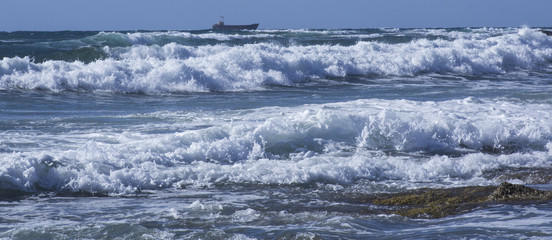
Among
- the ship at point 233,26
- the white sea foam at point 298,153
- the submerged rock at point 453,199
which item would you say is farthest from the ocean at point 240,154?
the ship at point 233,26

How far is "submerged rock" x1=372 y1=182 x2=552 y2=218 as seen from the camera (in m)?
6.29

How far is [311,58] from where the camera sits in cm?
2384

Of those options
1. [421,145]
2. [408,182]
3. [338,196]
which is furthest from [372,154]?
[338,196]

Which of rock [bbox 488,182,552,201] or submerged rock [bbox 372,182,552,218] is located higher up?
rock [bbox 488,182,552,201]

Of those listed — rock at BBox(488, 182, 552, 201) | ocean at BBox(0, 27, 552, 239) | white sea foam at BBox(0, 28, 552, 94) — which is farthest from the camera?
white sea foam at BBox(0, 28, 552, 94)

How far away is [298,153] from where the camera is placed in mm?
9453

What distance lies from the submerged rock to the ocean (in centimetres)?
15

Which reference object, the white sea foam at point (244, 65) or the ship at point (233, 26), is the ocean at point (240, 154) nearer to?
the white sea foam at point (244, 65)

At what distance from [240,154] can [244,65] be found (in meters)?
12.7

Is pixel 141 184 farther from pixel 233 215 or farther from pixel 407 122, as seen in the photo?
pixel 407 122

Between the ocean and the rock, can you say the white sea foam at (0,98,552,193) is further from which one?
the rock

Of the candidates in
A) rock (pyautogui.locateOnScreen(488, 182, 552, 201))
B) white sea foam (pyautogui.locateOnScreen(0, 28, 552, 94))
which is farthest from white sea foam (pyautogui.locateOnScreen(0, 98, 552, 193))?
white sea foam (pyautogui.locateOnScreen(0, 28, 552, 94))

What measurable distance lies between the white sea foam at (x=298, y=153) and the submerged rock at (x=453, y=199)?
943mm

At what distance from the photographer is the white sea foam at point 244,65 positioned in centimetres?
1855
